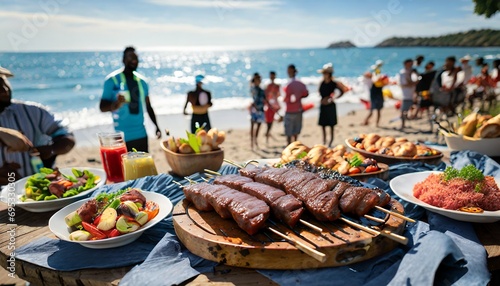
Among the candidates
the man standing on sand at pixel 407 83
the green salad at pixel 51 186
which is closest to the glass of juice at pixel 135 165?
the green salad at pixel 51 186

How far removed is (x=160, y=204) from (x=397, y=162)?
2.37 meters

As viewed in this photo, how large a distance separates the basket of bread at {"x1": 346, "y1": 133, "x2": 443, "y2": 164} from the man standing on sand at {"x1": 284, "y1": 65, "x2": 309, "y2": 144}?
260 inches

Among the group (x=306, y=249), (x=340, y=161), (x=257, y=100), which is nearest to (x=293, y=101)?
(x=257, y=100)

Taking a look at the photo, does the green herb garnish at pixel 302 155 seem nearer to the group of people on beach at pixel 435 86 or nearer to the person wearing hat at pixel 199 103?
the person wearing hat at pixel 199 103

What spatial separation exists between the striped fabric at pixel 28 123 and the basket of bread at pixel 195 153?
4.38 ft

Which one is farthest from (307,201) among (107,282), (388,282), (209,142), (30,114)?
(30,114)

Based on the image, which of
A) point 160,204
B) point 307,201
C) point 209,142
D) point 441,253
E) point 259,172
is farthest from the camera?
point 209,142

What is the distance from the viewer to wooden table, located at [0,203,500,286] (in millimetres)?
1943

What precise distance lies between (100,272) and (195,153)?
157cm

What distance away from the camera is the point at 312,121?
18.8 m

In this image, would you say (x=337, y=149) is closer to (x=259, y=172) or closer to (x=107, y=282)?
(x=259, y=172)

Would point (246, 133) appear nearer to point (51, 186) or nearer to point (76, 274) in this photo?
point (51, 186)

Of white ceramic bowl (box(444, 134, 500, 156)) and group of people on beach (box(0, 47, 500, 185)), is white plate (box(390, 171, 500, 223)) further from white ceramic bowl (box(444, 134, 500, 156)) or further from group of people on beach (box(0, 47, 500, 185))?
group of people on beach (box(0, 47, 500, 185))

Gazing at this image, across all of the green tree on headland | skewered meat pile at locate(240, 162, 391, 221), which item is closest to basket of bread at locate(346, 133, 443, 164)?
skewered meat pile at locate(240, 162, 391, 221)
